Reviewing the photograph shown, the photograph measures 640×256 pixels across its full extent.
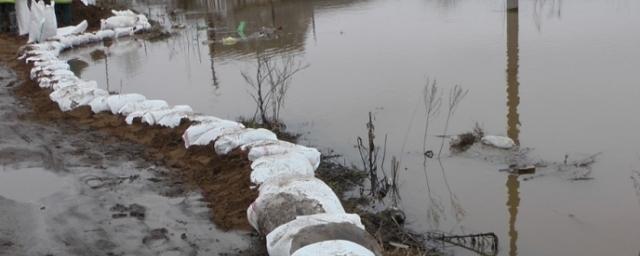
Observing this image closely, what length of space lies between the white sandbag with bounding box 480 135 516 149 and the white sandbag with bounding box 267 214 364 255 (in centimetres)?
234

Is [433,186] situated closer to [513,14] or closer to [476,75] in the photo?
[476,75]

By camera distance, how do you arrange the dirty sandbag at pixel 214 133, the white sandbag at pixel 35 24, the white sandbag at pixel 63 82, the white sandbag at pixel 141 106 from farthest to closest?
1. the white sandbag at pixel 35 24
2. the white sandbag at pixel 63 82
3. the white sandbag at pixel 141 106
4. the dirty sandbag at pixel 214 133

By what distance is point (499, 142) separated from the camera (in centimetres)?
519

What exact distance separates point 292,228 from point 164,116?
9.86 ft

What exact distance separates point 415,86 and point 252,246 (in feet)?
14.3

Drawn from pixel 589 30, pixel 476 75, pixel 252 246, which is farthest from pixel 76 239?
pixel 589 30

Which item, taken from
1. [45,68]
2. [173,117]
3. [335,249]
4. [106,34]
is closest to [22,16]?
[106,34]

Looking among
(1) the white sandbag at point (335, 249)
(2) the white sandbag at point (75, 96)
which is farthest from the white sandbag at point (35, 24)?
(1) the white sandbag at point (335, 249)

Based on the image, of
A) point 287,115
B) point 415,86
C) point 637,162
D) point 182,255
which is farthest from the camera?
point 415,86

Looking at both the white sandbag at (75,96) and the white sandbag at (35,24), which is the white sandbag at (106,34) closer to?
the white sandbag at (35,24)

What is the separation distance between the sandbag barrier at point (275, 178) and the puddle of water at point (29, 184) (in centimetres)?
103

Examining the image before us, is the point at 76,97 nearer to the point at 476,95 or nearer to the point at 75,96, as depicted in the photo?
the point at 75,96

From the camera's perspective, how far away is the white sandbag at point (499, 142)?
17.0 ft

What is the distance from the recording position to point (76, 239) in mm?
3484
